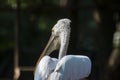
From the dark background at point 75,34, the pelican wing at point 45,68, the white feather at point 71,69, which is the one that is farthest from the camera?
the dark background at point 75,34

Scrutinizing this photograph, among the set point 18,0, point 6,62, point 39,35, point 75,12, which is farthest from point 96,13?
point 39,35

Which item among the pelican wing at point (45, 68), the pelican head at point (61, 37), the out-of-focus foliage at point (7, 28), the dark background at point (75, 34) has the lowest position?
the out-of-focus foliage at point (7, 28)

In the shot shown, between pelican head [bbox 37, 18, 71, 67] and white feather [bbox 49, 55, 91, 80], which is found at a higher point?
pelican head [bbox 37, 18, 71, 67]

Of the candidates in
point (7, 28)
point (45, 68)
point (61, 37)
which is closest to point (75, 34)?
point (61, 37)

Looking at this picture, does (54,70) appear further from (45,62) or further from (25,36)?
(25,36)

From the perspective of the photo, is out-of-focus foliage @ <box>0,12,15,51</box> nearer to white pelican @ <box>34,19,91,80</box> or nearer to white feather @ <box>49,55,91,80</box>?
white pelican @ <box>34,19,91,80</box>

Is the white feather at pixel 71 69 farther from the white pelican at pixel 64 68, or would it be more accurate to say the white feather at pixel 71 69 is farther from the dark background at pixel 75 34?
the dark background at pixel 75 34

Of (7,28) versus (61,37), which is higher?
(61,37)

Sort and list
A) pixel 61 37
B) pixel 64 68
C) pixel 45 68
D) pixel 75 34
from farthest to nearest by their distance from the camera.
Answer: pixel 75 34, pixel 61 37, pixel 45 68, pixel 64 68

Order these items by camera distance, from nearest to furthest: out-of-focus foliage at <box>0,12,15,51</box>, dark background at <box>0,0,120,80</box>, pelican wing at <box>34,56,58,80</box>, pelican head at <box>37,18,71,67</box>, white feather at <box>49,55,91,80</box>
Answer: white feather at <box>49,55,91,80</box>
pelican wing at <box>34,56,58,80</box>
pelican head at <box>37,18,71,67</box>
dark background at <box>0,0,120,80</box>
out-of-focus foliage at <box>0,12,15,51</box>

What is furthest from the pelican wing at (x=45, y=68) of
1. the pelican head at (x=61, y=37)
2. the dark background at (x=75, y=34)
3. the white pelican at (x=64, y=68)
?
the dark background at (x=75, y=34)

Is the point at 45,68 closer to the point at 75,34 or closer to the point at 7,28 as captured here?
the point at 75,34

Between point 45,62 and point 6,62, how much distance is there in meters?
6.31

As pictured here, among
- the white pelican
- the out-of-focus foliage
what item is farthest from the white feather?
the out-of-focus foliage
